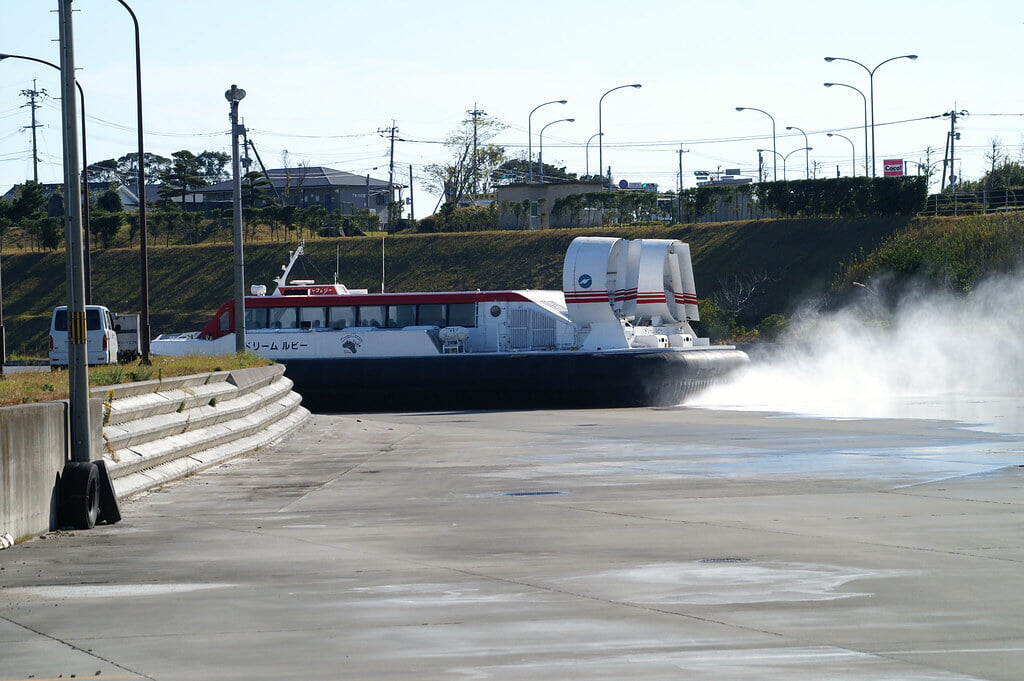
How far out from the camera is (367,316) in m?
29.0

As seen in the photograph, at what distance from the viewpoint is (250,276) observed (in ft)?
229

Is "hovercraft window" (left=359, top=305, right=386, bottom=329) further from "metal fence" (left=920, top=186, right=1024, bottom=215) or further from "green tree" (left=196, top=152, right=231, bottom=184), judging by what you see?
"green tree" (left=196, top=152, right=231, bottom=184)

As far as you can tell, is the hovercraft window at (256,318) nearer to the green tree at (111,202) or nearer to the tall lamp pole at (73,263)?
the tall lamp pole at (73,263)

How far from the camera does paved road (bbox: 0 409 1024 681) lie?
5238mm

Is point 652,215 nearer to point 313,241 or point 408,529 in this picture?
point 313,241

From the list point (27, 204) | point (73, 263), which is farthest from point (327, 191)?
point (73, 263)

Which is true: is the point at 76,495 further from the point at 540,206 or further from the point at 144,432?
the point at 540,206

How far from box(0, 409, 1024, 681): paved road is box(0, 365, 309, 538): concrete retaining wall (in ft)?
1.05

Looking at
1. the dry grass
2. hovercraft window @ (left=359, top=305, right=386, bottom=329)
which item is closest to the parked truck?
hovercraft window @ (left=359, top=305, right=386, bottom=329)

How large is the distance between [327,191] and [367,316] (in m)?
93.2

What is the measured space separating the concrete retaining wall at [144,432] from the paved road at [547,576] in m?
0.32

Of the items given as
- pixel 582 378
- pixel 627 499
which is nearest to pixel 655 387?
pixel 582 378

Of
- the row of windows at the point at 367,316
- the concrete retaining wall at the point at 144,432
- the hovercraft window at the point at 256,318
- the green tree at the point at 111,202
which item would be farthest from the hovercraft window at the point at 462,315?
the green tree at the point at 111,202

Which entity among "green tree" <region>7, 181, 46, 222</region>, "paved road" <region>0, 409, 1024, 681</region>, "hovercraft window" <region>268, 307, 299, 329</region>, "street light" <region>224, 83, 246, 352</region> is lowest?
"paved road" <region>0, 409, 1024, 681</region>
